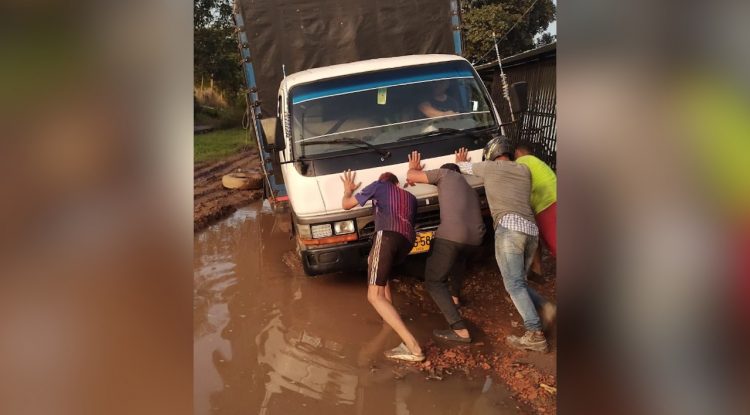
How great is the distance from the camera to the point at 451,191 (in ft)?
11.9

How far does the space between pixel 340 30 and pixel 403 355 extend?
11.7 feet

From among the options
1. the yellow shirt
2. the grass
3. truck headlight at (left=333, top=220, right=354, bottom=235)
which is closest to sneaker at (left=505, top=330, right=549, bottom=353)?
the yellow shirt

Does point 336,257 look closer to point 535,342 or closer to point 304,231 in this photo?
point 304,231

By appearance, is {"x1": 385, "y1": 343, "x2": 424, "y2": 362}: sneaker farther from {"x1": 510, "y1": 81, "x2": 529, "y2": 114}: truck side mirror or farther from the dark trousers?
→ {"x1": 510, "y1": 81, "x2": 529, "y2": 114}: truck side mirror

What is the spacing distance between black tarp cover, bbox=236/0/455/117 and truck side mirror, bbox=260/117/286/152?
0.80m

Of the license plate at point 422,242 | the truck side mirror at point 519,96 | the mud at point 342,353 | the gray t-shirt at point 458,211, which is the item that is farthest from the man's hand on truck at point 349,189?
the truck side mirror at point 519,96

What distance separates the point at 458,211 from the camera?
3.63 meters
